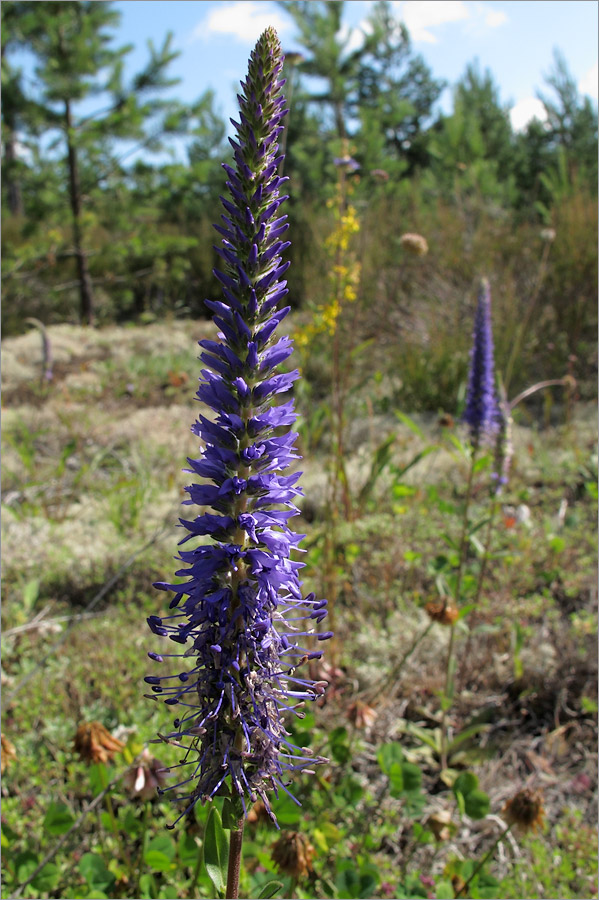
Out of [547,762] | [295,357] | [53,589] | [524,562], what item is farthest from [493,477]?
[295,357]

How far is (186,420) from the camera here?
620 cm

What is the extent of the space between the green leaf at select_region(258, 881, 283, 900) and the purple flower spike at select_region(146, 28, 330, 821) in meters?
0.13

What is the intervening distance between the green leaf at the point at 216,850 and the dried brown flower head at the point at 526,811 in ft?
3.40

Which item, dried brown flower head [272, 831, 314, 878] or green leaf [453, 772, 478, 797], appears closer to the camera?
dried brown flower head [272, 831, 314, 878]

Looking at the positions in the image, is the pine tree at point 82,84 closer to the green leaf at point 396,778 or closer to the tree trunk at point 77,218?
the tree trunk at point 77,218

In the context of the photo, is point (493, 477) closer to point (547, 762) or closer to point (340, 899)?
point (547, 762)

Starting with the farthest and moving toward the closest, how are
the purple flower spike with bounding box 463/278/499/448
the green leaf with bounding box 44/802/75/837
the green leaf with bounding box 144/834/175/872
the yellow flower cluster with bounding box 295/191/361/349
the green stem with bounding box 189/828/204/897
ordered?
the yellow flower cluster with bounding box 295/191/361/349 < the purple flower spike with bounding box 463/278/499/448 < the green leaf with bounding box 44/802/75/837 < the green leaf with bounding box 144/834/175/872 < the green stem with bounding box 189/828/204/897

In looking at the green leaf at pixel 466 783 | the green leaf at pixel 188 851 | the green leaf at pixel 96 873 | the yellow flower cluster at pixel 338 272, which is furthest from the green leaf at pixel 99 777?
the yellow flower cluster at pixel 338 272

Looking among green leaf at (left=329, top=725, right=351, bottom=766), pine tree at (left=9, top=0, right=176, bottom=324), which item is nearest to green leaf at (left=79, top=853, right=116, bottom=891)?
green leaf at (left=329, top=725, right=351, bottom=766)

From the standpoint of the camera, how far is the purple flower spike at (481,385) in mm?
2801

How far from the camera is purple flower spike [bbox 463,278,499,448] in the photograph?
9.19 ft

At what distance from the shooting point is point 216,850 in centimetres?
109

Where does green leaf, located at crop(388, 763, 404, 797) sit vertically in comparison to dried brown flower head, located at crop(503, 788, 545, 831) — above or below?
below

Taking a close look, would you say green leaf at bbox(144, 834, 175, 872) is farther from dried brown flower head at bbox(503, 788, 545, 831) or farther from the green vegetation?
dried brown flower head at bbox(503, 788, 545, 831)
